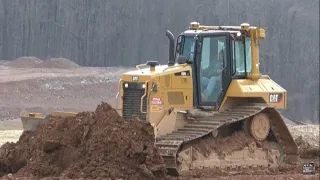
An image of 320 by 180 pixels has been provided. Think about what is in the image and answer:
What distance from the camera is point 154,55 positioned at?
45.7 m

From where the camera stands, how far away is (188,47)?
54.6 ft

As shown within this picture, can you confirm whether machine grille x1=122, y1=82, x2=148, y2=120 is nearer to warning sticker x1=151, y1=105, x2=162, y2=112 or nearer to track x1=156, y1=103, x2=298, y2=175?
warning sticker x1=151, y1=105, x2=162, y2=112

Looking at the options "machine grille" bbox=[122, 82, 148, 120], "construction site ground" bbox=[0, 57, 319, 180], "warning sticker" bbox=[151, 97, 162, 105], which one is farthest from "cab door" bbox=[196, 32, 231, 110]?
"construction site ground" bbox=[0, 57, 319, 180]

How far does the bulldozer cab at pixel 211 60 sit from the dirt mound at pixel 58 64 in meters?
26.3

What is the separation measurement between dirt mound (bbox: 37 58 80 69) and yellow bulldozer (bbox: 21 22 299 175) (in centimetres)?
2587

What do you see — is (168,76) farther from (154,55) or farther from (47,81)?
(154,55)

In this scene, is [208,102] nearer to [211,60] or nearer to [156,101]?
[211,60]

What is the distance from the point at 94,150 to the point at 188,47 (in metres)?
3.35

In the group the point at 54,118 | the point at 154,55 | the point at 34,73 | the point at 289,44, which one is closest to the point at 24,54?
the point at 34,73

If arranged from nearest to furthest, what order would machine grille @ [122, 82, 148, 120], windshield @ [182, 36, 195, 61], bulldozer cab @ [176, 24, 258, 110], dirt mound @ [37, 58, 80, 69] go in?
1. machine grille @ [122, 82, 148, 120]
2. bulldozer cab @ [176, 24, 258, 110]
3. windshield @ [182, 36, 195, 61]
4. dirt mound @ [37, 58, 80, 69]

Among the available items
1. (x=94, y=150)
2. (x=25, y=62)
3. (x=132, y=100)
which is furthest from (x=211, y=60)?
(x=25, y=62)

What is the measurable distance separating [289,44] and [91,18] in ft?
41.8

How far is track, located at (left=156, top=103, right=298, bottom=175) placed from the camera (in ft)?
48.5

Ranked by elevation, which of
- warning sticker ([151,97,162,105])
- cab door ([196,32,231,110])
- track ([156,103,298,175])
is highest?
cab door ([196,32,231,110])
